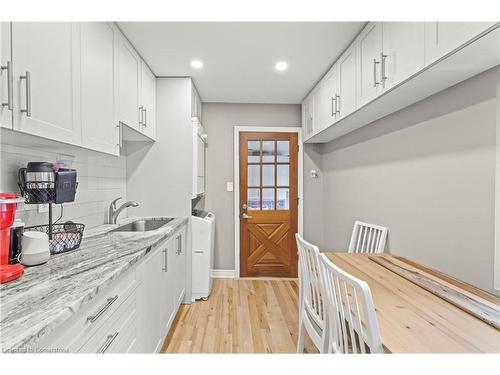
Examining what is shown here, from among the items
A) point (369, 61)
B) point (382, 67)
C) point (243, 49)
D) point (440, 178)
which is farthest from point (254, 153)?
point (440, 178)

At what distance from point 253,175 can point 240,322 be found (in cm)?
200

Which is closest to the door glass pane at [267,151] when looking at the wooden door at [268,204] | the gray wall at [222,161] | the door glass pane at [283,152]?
the wooden door at [268,204]

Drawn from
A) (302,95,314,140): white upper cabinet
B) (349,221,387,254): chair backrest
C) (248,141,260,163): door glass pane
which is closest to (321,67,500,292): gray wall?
(349,221,387,254): chair backrest

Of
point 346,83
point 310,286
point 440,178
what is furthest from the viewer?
point 346,83

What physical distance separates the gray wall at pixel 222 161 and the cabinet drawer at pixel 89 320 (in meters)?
2.61

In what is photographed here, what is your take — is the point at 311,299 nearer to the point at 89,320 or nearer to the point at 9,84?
the point at 89,320

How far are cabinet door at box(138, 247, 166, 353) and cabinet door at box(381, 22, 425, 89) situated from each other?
185 cm

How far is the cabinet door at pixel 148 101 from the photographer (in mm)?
2635

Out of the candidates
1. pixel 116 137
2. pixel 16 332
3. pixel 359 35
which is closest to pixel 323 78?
pixel 359 35

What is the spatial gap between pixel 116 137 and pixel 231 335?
1.86 metres

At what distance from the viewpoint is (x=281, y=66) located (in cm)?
277

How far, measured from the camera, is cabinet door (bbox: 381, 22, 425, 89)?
145 cm

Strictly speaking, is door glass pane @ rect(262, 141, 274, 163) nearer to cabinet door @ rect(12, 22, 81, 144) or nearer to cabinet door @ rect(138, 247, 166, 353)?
cabinet door @ rect(138, 247, 166, 353)

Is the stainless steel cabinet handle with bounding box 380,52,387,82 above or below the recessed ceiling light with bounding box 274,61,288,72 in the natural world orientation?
below
